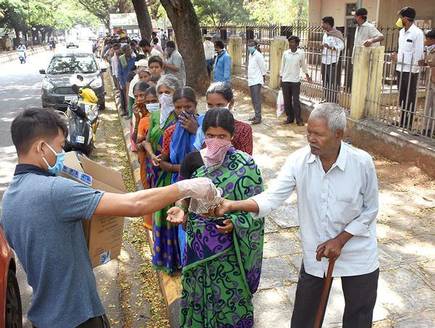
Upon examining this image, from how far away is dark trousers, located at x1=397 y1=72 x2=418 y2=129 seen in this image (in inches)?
254

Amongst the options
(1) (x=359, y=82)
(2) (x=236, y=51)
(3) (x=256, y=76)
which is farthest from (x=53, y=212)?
(2) (x=236, y=51)

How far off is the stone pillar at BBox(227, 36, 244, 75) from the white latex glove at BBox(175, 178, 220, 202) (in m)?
12.9

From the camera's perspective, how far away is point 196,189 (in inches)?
82.2

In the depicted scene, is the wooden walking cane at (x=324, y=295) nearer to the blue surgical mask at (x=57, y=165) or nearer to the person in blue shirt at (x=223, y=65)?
the blue surgical mask at (x=57, y=165)

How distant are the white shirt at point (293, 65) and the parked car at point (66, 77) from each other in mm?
4792

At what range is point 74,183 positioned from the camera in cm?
188

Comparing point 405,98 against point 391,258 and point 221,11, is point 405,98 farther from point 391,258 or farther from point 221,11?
point 221,11

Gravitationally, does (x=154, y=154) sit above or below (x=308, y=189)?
below

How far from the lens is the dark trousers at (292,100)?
29.5ft

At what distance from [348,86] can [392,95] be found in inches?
48.5

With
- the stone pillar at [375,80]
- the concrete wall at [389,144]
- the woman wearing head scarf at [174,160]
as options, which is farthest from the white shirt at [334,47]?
the woman wearing head scarf at [174,160]

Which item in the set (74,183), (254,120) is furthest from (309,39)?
(74,183)

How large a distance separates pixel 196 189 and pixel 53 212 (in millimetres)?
631

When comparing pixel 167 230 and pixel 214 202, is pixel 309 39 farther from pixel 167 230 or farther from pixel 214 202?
pixel 214 202
